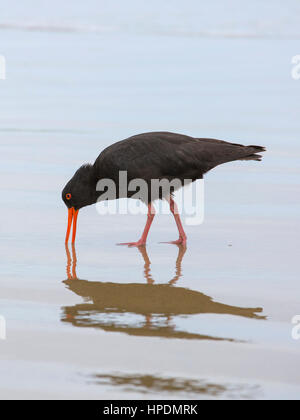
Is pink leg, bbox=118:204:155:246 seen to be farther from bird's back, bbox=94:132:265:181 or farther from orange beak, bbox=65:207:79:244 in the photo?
orange beak, bbox=65:207:79:244

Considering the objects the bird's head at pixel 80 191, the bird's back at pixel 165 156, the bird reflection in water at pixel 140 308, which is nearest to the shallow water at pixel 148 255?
the bird reflection in water at pixel 140 308

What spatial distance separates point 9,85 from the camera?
47.7 feet

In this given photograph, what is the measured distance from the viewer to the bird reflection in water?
4.81 m

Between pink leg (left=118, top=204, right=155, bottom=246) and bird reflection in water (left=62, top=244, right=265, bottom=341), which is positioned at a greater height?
pink leg (left=118, top=204, right=155, bottom=246)

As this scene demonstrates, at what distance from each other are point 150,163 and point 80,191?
2.17ft

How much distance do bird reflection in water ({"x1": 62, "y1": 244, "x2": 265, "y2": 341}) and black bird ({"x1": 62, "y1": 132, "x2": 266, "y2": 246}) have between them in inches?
56.6

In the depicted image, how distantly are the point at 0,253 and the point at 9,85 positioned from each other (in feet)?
28.0

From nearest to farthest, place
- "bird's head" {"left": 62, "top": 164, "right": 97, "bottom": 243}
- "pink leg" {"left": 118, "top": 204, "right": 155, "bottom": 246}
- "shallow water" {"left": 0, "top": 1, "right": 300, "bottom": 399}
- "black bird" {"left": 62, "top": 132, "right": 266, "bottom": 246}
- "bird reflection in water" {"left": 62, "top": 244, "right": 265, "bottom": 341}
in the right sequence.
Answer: "shallow water" {"left": 0, "top": 1, "right": 300, "bottom": 399}
"bird reflection in water" {"left": 62, "top": 244, "right": 265, "bottom": 341}
"pink leg" {"left": 118, "top": 204, "right": 155, "bottom": 246}
"black bird" {"left": 62, "top": 132, "right": 266, "bottom": 246}
"bird's head" {"left": 62, "top": 164, "right": 97, "bottom": 243}

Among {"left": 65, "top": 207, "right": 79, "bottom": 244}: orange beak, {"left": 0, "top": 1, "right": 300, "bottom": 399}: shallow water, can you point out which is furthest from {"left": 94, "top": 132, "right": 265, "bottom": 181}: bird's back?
{"left": 0, "top": 1, "right": 300, "bottom": 399}: shallow water

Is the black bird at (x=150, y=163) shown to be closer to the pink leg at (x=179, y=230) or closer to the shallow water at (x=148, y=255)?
the pink leg at (x=179, y=230)

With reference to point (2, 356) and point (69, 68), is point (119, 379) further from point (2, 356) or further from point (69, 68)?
point (69, 68)

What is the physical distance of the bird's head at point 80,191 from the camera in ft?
24.2

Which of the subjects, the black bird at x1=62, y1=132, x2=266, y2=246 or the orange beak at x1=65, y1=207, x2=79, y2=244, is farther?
the black bird at x1=62, y1=132, x2=266, y2=246

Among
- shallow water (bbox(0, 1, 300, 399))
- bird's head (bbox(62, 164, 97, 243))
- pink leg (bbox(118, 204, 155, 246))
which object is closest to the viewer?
shallow water (bbox(0, 1, 300, 399))
